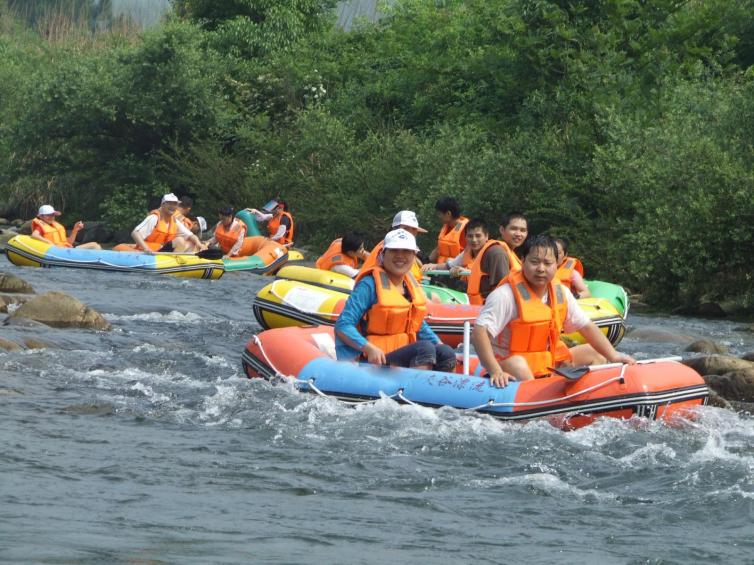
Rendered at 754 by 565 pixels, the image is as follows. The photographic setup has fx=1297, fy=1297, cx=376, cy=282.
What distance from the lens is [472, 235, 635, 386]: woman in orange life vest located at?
24.6 feet

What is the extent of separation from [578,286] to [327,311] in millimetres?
2492

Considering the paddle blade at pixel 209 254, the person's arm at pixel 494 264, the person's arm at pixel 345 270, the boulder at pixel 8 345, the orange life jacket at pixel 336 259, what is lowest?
the boulder at pixel 8 345

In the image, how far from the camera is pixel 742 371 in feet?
31.1

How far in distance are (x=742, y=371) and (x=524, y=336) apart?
2532mm

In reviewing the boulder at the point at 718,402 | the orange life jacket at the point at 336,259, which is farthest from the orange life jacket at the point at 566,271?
the boulder at the point at 718,402

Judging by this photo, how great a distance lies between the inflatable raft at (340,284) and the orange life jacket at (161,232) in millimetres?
4872

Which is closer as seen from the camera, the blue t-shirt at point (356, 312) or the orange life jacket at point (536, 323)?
the orange life jacket at point (536, 323)

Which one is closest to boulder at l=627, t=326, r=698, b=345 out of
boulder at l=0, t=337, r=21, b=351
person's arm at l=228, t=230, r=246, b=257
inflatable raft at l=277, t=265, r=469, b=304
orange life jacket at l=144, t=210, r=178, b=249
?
inflatable raft at l=277, t=265, r=469, b=304

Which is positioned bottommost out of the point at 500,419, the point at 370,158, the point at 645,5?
the point at 500,419

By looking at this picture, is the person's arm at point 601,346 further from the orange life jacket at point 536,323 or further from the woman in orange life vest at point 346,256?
the woman in orange life vest at point 346,256

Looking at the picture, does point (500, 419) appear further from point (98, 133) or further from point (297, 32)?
point (297, 32)

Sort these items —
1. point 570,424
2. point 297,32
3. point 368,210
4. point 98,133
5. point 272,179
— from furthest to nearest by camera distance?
point 297,32, point 98,133, point 272,179, point 368,210, point 570,424

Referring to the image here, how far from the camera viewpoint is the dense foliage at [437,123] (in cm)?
1728

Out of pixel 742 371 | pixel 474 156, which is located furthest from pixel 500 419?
pixel 474 156
